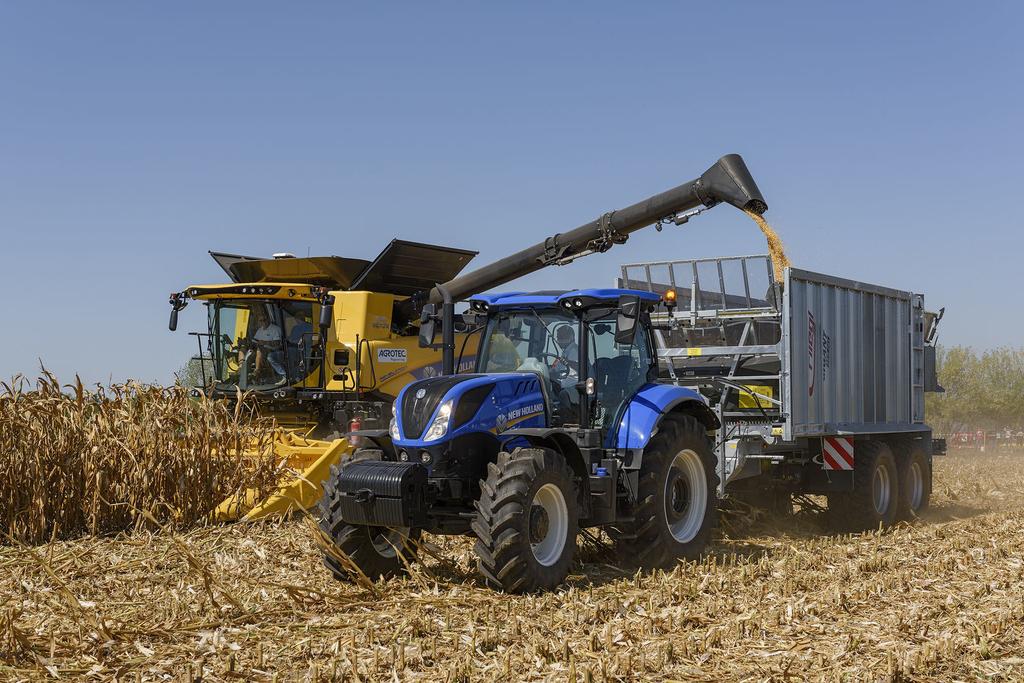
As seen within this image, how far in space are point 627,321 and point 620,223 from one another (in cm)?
408

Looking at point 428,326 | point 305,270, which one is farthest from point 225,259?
point 428,326

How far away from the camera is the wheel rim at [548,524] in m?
7.34

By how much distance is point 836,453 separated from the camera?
11.5m

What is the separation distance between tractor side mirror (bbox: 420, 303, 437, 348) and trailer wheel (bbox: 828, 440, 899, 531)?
5.52m

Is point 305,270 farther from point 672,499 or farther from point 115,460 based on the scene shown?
point 672,499

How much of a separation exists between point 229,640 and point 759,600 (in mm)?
3426

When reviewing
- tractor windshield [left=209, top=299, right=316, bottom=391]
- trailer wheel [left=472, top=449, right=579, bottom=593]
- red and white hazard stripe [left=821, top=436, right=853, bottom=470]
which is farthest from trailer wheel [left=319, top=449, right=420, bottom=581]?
red and white hazard stripe [left=821, top=436, right=853, bottom=470]

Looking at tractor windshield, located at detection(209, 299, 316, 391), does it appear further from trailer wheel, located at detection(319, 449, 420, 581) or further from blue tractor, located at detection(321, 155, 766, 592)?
trailer wheel, located at detection(319, 449, 420, 581)

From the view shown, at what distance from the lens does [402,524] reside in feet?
23.6

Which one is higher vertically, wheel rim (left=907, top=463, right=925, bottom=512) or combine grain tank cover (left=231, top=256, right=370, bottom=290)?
combine grain tank cover (left=231, top=256, right=370, bottom=290)

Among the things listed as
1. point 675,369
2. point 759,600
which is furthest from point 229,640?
point 675,369

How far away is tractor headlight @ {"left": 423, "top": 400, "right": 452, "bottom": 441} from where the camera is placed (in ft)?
24.6

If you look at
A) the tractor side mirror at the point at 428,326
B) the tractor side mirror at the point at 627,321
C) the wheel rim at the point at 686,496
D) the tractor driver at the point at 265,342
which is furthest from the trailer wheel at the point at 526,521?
the tractor driver at the point at 265,342

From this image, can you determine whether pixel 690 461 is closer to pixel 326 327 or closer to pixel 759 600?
pixel 759 600
